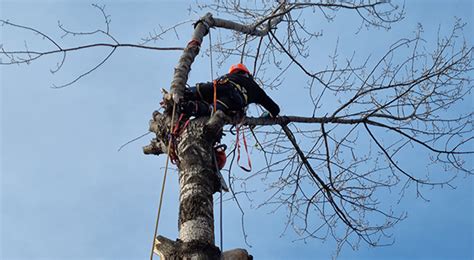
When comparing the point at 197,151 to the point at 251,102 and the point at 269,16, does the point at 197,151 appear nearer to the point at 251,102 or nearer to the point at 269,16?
the point at 251,102

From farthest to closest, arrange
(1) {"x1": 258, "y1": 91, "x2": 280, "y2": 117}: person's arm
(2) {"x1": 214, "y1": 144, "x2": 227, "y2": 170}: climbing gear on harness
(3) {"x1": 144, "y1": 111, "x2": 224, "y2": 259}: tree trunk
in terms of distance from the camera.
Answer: (1) {"x1": 258, "y1": 91, "x2": 280, "y2": 117}: person's arm < (2) {"x1": 214, "y1": 144, "x2": 227, "y2": 170}: climbing gear on harness < (3) {"x1": 144, "y1": 111, "x2": 224, "y2": 259}: tree trunk

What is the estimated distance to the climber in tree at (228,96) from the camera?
3.86 metres

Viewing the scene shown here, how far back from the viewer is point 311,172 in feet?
17.2

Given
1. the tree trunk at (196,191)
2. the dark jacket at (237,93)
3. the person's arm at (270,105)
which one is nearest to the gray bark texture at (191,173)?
the tree trunk at (196,191)

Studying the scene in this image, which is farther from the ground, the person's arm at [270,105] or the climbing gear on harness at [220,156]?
the person's arm at [270,105]

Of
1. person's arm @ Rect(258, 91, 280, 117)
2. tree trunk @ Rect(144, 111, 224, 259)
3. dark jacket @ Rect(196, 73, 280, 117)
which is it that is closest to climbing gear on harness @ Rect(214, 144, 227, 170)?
tree trunk @ Rect(144, 111, 224, 259)

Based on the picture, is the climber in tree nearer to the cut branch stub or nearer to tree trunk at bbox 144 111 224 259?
the cut branch stub

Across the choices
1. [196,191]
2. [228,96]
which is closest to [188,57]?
[228,96]

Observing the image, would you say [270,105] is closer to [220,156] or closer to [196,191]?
[220,156]

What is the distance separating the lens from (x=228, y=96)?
4.35 m

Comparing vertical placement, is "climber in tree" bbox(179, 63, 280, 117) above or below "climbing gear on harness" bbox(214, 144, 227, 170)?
above

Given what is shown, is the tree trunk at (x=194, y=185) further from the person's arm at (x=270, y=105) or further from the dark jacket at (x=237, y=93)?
the person's arm at (x=270, y=105)

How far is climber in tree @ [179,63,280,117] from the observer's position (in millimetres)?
3859

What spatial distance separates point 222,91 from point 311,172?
1311 millimetres
